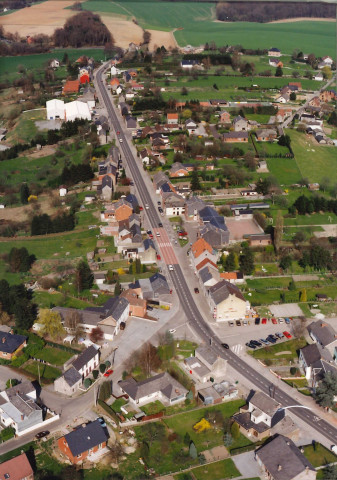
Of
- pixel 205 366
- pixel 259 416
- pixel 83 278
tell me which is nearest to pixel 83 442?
pixel 205 366

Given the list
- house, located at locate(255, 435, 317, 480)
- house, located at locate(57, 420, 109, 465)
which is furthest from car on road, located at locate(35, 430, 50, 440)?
house, located at locate(255, 435, 317, 480)

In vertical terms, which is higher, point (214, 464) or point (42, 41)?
point (42, 41)

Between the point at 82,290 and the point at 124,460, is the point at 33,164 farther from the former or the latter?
the point at 124,460

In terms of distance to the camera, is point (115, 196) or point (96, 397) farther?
point (115, 196)

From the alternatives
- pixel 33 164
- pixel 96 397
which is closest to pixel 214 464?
pixel 96 397

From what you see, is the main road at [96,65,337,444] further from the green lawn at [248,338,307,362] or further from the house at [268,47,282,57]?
the house at [268,47,282,57]

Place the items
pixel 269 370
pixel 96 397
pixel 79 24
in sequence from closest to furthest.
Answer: pixel 96 397 → pixel 269 370 → pixel 79 24
